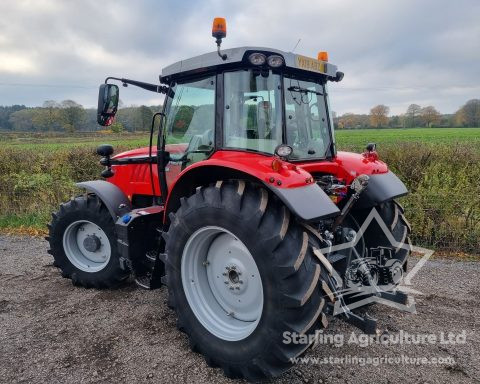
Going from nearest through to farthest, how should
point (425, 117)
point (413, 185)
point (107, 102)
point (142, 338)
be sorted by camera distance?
point (142, 338), point (107, 102), point (413, 185), point (425, 117)

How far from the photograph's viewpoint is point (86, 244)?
425 cm

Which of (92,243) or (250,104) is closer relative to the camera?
Result: (250,104)

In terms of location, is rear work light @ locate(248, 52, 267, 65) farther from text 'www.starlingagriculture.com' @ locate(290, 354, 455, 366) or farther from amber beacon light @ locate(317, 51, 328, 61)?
text 'www.starlingagriculture.com' @ locate(290, 354, 455, 366)

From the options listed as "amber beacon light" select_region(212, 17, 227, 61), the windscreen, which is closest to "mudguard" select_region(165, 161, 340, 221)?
the windscreen

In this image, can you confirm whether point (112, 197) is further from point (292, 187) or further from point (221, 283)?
point (292, 187)

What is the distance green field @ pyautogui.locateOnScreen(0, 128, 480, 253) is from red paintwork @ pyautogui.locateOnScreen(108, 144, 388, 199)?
854 mm

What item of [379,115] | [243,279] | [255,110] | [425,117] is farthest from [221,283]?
[425,117]

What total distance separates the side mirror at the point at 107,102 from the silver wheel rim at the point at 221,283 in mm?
1517

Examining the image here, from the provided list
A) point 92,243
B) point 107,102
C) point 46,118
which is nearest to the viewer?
point 107,102

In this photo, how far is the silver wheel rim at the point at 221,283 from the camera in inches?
111

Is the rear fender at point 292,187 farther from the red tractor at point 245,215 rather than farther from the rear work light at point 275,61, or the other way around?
the rear work light at point 275,61

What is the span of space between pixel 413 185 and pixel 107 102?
5446 millimetres

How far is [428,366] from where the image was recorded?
9.06 ft

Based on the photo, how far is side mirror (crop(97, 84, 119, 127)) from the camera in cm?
344
